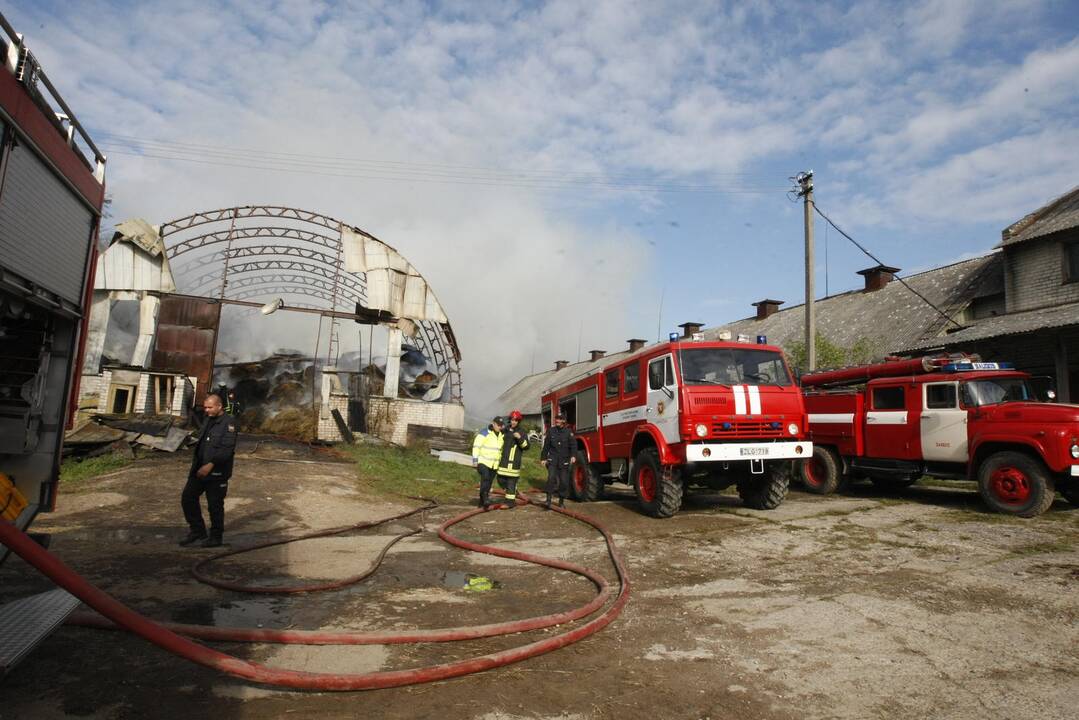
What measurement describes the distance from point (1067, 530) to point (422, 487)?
1074cm

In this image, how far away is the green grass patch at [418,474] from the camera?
13.0 meters

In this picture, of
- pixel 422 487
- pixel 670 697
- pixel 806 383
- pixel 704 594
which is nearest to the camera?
pixel 670 697

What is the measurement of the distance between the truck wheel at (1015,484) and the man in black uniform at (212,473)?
32.4 feet

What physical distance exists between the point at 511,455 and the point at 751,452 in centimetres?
386

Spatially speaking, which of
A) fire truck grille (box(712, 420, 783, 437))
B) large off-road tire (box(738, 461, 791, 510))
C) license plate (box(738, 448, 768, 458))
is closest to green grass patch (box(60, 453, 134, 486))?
fire truck grille (box(712, 420, 783, 437))

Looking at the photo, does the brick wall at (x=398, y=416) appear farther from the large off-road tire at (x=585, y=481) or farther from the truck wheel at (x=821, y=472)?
the truck wheel at (x=821, y=472)

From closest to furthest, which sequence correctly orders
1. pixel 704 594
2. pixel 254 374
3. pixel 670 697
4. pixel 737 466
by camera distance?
1. pixel 670 697
2. pixel 704 594
3. pixel 737 466
4. pixel 254 374

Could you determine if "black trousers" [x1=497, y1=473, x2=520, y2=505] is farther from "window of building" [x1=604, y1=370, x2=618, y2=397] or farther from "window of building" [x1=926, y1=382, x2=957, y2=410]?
"window of building" [x1=926, y1=382, x2=957, y2=410]

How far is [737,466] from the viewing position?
9008 mm

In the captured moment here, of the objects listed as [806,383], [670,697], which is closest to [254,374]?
[806,383]

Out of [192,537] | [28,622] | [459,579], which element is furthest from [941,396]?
[28,622]

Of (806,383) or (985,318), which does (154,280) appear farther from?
(985,318)

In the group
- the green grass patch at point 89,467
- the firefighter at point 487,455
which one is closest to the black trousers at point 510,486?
the firefighter at point 487,455

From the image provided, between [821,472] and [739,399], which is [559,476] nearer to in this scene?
[739,399]
